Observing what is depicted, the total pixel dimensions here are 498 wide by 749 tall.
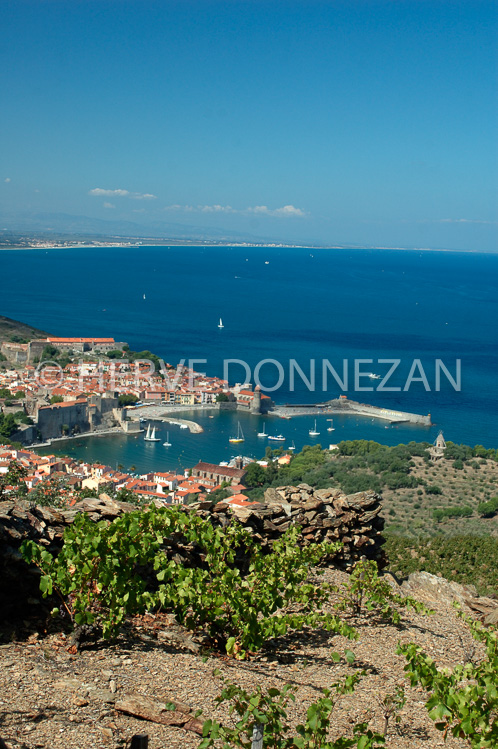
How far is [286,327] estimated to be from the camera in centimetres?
6556

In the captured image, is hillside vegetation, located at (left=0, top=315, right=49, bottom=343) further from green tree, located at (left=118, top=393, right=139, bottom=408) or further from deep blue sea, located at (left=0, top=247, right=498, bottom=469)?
green tree, located at (left=118, top=393, right=139, bottom=408)

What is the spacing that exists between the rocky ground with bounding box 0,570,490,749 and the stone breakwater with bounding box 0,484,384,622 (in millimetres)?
309

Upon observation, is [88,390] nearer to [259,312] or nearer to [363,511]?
[363,511]

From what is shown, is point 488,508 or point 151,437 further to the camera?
point 151,437

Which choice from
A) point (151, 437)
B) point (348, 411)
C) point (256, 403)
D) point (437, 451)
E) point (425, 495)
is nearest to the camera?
point (425, 495)

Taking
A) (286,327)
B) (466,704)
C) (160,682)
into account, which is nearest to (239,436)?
(286,327)

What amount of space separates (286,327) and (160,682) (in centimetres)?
6266

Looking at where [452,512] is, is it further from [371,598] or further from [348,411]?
[348,411]

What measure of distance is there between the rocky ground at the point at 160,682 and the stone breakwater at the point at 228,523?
31 cm

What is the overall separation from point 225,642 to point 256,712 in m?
1.58

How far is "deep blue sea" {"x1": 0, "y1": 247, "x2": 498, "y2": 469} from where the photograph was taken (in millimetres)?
35719

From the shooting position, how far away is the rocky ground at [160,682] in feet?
9.04

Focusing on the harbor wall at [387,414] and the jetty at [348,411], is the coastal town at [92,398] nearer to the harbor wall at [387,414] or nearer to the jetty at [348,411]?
the jetty at [348,411]

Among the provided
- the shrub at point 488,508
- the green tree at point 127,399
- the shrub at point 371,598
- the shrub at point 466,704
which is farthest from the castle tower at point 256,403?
the shrub at point 466,704
